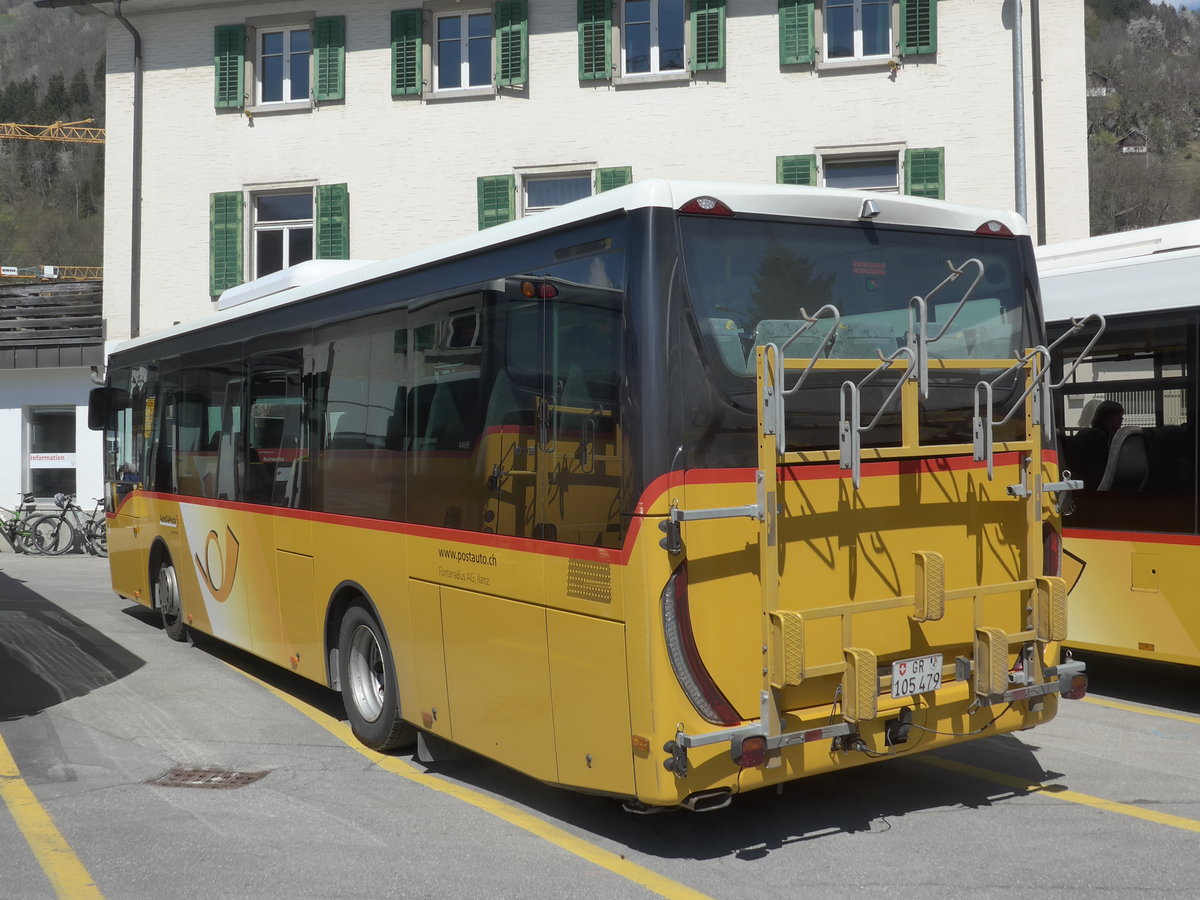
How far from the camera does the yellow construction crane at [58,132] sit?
88.0 meters

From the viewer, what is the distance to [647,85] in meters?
20.0

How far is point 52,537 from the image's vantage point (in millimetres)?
21797

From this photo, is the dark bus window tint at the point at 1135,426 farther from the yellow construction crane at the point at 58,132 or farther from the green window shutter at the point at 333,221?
the yellow construction crane at the point at 58,132

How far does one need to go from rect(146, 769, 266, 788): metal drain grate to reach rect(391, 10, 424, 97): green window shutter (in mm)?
15914

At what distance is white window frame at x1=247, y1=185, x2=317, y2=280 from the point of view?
849 inches

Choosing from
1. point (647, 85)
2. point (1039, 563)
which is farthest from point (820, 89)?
point (1039, 563)

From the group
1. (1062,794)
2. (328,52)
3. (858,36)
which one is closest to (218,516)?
(1062,794)

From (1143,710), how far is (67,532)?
1856 cm

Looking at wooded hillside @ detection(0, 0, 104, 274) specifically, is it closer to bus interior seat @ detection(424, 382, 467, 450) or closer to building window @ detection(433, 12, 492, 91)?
building window @ detection(433, 12, 492, 91)

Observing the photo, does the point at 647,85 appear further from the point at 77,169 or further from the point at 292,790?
the point at 77,169

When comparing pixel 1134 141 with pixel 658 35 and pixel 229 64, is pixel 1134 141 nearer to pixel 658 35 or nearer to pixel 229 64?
pixel 658 35

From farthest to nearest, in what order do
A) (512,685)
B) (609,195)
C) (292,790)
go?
(292,790) < (512,685) < (609,195)

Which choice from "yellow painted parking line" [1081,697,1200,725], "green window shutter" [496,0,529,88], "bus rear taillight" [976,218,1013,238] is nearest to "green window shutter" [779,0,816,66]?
Result: "green window shutter" [496,0,529,88]

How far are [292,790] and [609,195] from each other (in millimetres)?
3428
